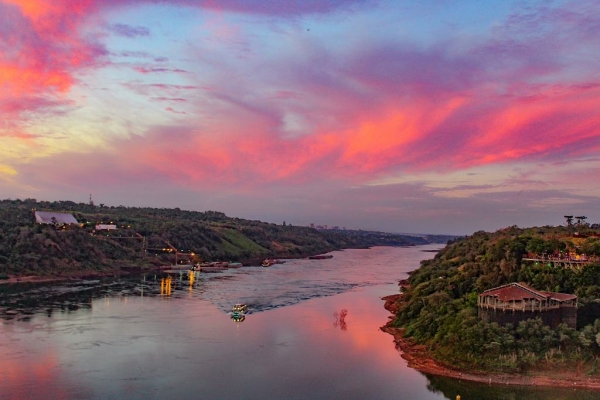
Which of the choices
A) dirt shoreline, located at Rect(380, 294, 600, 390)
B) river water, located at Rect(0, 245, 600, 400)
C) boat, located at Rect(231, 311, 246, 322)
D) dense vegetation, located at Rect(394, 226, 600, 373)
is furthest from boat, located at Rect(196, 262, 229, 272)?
dirt shoreline, located at Rect(380, 294, 600, 390)

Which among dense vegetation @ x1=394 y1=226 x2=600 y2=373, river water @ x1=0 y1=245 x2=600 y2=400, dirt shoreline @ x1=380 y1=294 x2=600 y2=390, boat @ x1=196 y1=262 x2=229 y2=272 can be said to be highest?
dense vegetation @ x1=394 y1=226 x2=600 y2=373

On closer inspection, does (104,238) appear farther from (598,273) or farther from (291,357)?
(598,273)

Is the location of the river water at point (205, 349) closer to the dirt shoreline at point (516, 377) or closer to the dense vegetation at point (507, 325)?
the dirt shoreline at point (516, 377)

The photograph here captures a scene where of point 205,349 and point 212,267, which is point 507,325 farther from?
point 212,267

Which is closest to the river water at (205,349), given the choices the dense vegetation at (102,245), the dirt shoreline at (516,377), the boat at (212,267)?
the dirt shoreline at (516,377)

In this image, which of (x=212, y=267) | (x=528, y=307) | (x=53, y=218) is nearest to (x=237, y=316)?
(x=528, y=307)

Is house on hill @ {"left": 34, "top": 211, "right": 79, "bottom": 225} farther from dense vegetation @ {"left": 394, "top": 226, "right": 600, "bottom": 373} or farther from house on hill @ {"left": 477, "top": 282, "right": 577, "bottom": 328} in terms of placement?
house on hill @ {"left": 477, "top": 282, "right": 577, "bottom": 328}

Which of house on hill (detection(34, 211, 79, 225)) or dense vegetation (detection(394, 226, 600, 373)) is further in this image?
house on hill (detection(34, 211, 79, 225))
